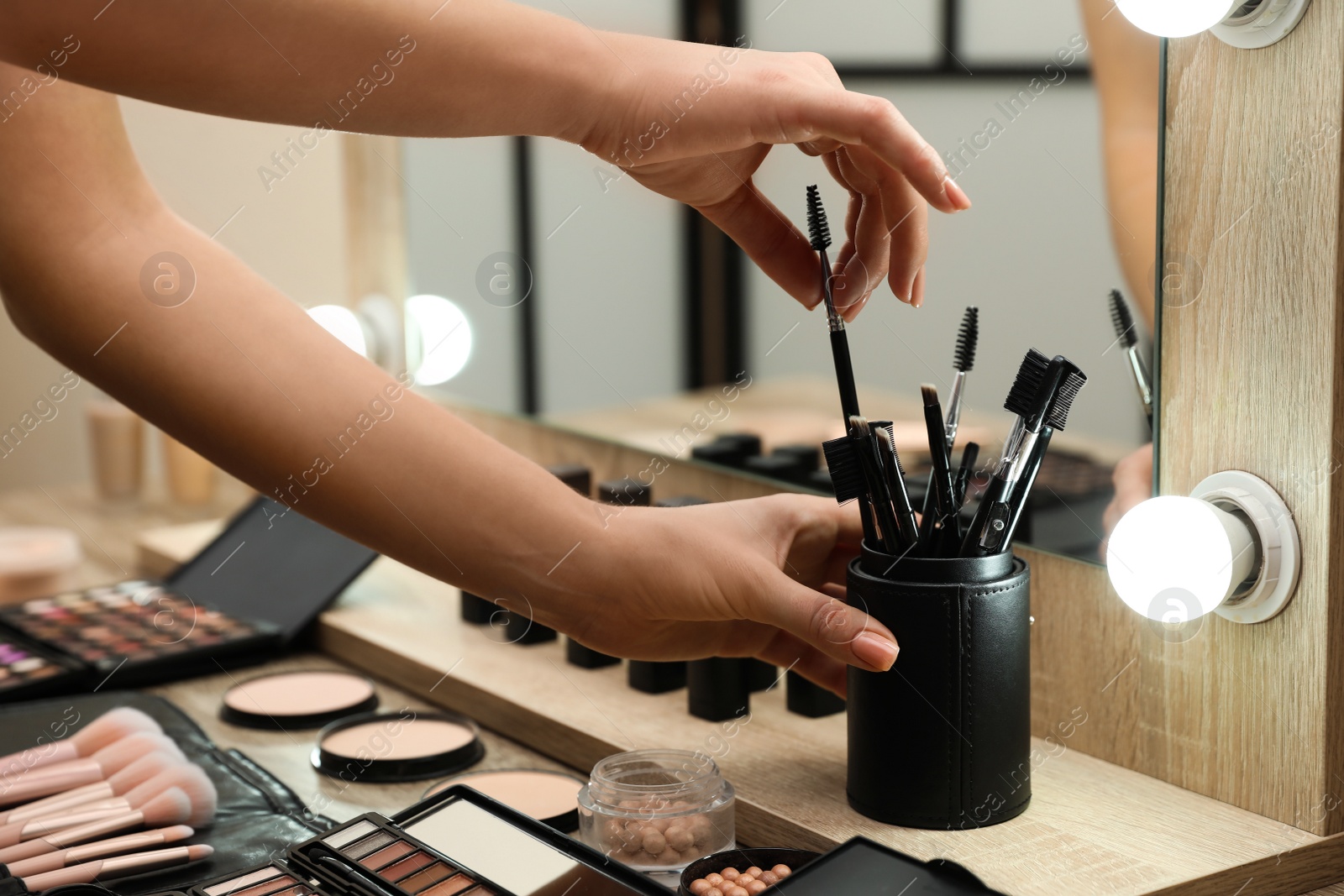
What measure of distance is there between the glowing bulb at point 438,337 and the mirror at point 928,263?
126mm

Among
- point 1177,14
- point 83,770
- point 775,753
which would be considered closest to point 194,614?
point 83,770

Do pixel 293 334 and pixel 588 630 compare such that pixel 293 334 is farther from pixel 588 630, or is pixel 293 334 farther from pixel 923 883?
pixel 923 883

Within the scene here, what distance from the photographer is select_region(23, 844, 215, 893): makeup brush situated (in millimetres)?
551

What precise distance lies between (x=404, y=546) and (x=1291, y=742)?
39cm

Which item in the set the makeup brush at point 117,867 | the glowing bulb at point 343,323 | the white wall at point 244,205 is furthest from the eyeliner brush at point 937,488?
the white wall at point 244,205

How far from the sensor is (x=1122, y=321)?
1.97 ft

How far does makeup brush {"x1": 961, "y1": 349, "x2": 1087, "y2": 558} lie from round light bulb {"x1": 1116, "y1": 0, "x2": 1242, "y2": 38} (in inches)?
5.6

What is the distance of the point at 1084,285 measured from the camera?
2.04 ft

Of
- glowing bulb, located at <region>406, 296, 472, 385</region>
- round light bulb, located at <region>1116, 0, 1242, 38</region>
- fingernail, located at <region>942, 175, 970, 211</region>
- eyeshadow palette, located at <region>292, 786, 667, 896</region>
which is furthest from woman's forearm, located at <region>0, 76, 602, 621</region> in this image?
glowing bulb, located at <region>406, 296, 472, 385</region>

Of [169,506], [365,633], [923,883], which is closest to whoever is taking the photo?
[923,883]

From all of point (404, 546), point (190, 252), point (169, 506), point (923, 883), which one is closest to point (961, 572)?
point (923, 883)

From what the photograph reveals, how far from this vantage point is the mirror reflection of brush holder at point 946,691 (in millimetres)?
526

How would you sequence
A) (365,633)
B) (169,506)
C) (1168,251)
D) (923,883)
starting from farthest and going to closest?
1. (169,506)
2. (365,633)
3. (1168,251)
4. (923,883)

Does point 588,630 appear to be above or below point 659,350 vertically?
below
